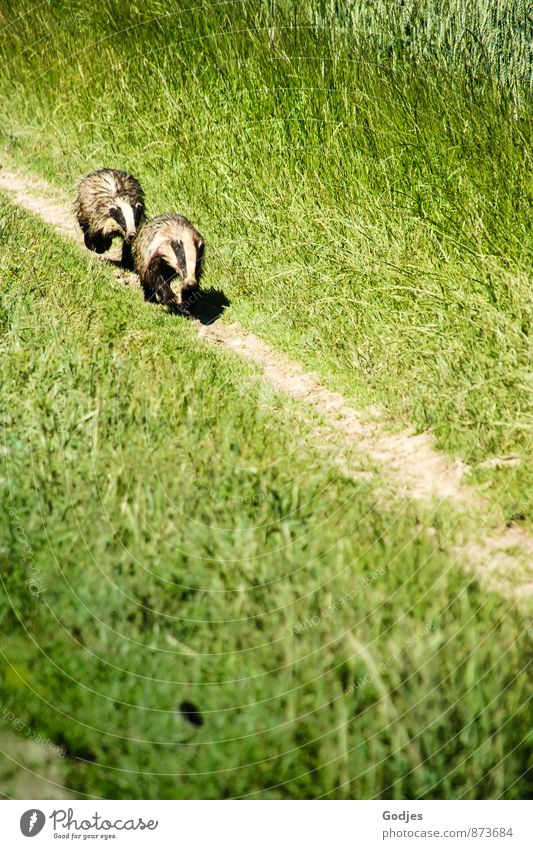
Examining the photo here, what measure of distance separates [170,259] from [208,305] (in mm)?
579

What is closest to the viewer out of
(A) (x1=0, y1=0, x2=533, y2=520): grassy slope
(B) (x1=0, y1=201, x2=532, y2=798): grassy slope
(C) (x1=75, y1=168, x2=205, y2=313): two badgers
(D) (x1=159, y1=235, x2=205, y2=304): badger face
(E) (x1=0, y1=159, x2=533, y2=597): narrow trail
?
(B) (x1=0, y1=201, x2=532, y2=798): grassy slope

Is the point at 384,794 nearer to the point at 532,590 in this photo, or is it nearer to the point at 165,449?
the point at 532,590

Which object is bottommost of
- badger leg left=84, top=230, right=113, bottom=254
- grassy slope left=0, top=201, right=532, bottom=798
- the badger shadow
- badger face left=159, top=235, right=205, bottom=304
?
the badger shadow

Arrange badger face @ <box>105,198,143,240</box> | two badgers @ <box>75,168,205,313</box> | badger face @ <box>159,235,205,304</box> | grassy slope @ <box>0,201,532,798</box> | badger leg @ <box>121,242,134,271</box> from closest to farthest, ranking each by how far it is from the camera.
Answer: grassy slope @ <box>0,201,532,798</box>, badger face @ <box>159,235,205,304</box>, two badgers @ <box>75,168,205,313</box>, badger face @ <box>105,198,143,240</box>, badger leg @ <box>121,242,134,271</box>

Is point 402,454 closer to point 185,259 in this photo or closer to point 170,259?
point 185,259

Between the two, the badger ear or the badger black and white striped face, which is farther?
the badger ear

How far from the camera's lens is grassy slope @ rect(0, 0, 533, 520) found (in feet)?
17.5

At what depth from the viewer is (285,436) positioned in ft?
15.5

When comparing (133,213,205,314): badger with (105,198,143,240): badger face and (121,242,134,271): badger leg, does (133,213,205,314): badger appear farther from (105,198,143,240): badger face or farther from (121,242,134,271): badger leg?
(121,242,134,271): badger leg

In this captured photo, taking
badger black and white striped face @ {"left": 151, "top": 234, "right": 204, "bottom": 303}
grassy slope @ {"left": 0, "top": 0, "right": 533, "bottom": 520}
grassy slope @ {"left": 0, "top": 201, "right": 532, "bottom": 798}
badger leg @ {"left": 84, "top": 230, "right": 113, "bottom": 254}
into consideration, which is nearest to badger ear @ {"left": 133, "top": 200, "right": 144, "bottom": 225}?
badger leg @ {"left": 84, "top": 230, "right": 113, "bottom": 254}

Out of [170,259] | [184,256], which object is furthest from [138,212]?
[184,256]

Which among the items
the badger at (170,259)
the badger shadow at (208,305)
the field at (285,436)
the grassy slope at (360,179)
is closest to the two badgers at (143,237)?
the badger at (170,259)

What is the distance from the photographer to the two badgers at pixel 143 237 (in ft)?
23.4

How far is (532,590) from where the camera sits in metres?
3.60
